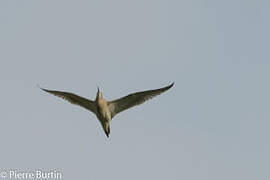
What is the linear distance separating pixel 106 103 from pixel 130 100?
1.21 meters

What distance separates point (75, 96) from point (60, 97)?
0.74 metres

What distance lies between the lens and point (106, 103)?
35.9m

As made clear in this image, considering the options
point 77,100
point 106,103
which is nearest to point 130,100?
point 106,103

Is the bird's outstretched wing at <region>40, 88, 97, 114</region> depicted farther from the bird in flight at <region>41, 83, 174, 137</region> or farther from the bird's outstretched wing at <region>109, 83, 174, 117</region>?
the bird's outstretched wing at <region>109, 83, 174, 117</region>

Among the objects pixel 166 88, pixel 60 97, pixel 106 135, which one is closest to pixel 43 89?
pixel 60 97

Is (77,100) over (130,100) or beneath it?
over

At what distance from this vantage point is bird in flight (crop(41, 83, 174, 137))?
1398 inches

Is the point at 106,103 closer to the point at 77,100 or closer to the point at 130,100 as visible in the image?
the point at 130,100

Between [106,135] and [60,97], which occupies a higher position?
[60,97]

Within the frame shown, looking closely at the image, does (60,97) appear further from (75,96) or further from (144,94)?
(144,94)

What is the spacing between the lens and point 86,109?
36.2m

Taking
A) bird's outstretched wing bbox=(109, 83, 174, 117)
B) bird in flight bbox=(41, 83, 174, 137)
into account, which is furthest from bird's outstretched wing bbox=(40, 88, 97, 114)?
bird's outstretched wing bbox=(109, 83, 174, 117)

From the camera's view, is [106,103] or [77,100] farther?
[77,100]

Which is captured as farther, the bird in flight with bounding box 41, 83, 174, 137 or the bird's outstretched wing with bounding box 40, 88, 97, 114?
the bird's outstretched wing with bounding box 40, 88, 97, 114
